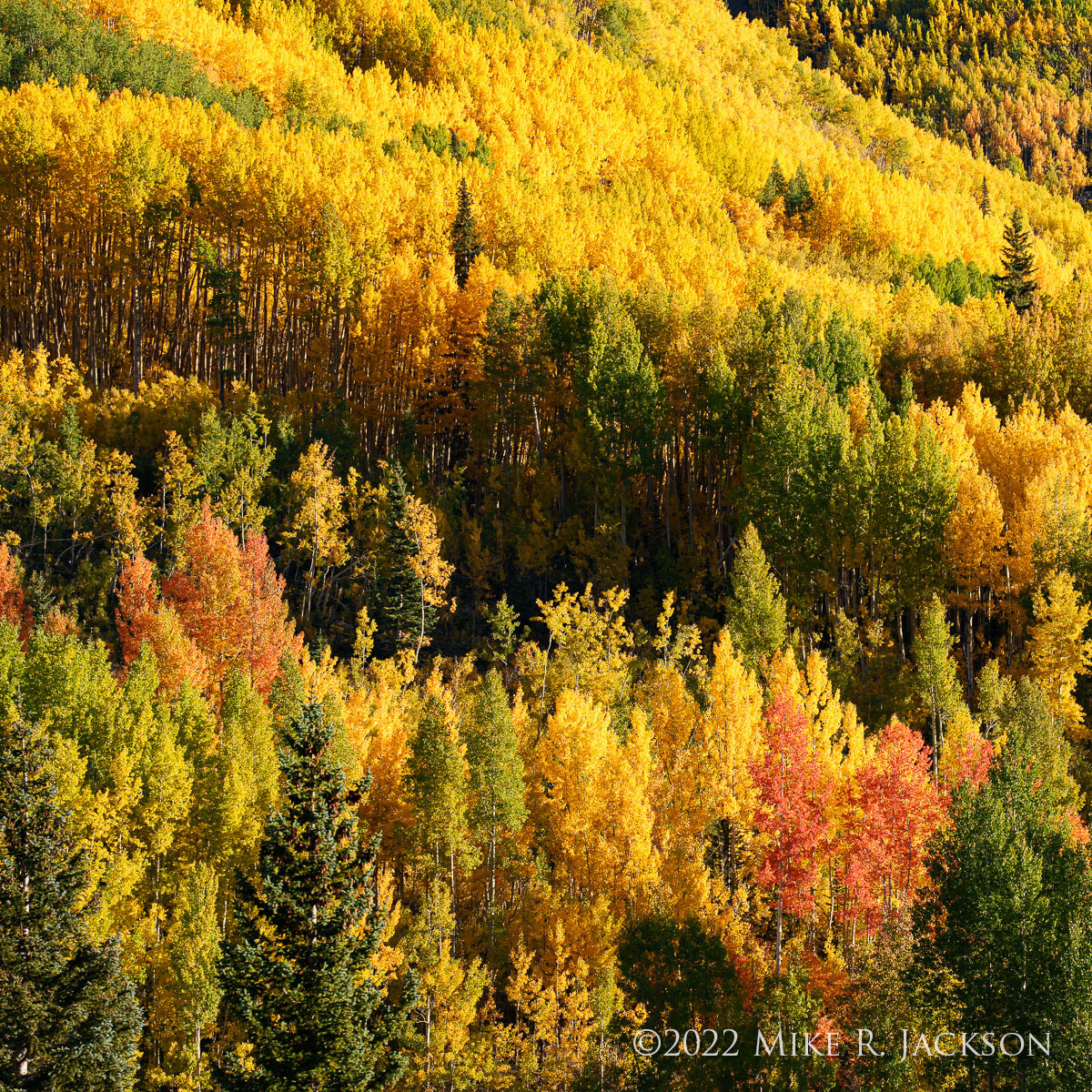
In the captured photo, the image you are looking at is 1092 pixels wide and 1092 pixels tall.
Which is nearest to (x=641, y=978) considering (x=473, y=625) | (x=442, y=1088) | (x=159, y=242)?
(x=442, y=1088)

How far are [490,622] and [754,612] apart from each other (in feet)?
46.6

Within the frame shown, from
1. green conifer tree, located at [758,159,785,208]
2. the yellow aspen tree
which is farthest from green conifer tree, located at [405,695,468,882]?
green conifer tree, located at [758,159,785,208]

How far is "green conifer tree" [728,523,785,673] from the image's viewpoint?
180 ft

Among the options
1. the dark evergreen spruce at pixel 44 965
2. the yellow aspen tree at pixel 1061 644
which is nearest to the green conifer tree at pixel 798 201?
the yellow aspen tree at pixel 1061 644

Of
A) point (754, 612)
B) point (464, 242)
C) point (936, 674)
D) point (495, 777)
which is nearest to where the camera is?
point (495, 777)

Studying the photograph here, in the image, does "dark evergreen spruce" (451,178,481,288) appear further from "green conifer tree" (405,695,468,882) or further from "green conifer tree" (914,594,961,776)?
"green conifer tree" (405,695,468,882)

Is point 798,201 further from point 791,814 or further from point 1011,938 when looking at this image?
point 1011,938

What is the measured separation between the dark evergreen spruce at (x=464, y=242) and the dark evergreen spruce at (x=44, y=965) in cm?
5551

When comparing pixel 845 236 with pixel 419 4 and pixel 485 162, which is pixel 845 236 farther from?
pixel 419 4

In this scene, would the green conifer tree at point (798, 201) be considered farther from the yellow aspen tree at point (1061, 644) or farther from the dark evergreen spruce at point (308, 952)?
the dark evergreen spruce at point (308, 952)

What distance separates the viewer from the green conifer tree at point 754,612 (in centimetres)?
5491

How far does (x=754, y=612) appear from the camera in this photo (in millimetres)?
55438

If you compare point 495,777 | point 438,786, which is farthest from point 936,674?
point 438,786

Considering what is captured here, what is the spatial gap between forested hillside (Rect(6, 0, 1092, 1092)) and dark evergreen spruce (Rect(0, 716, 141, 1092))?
14cm
